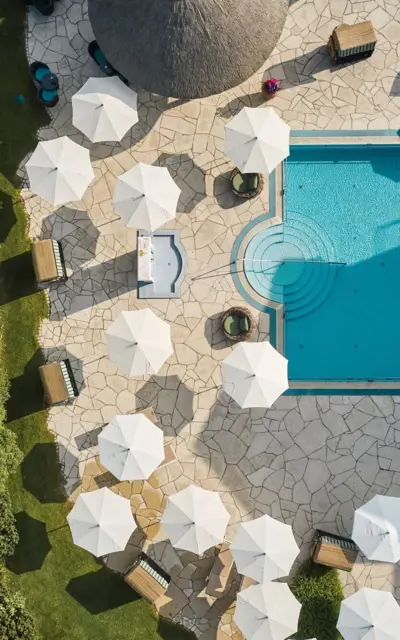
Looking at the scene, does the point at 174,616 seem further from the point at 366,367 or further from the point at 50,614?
the point at 366,367

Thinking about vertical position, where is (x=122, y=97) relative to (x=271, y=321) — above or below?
above

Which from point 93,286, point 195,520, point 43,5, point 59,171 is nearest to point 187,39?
point 59,171

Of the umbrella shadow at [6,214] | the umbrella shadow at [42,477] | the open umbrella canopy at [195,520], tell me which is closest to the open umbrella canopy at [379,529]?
the open umbrella canopy at [195,520]

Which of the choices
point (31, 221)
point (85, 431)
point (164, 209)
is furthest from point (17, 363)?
point (164, 209)

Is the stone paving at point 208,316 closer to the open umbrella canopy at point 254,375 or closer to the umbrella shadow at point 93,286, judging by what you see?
the umbrella shadow at point 93,286

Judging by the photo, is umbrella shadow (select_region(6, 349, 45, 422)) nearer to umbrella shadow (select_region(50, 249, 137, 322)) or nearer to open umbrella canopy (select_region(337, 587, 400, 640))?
umbrella shadow (select_region(50, 249, 137, 322))

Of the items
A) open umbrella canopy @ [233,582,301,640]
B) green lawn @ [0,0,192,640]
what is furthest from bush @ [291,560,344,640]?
green lawn @ [0,0,192,640]
